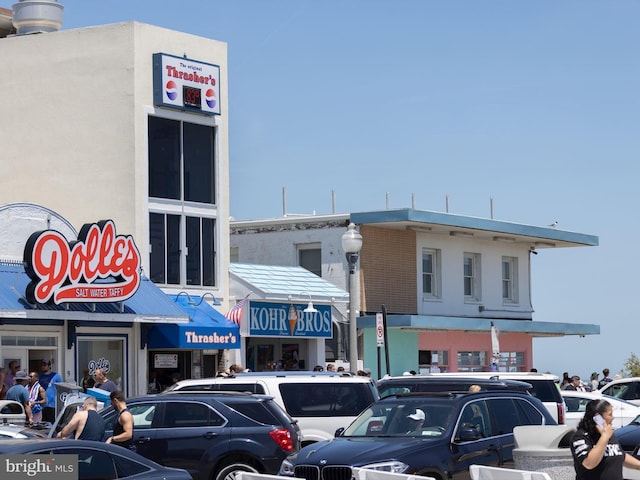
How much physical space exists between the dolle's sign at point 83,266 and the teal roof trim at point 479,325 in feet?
34.2

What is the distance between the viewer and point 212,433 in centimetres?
1761

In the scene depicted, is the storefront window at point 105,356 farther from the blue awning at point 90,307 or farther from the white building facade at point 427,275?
the white building facade at point 427,275

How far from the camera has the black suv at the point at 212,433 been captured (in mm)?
17500

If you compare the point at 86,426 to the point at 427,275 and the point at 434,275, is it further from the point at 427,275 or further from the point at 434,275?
the point at 434,275

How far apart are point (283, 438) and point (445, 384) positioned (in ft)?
12.9

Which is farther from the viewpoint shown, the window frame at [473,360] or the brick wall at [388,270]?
the window frame at [473,360]

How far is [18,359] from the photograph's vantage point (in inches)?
1106

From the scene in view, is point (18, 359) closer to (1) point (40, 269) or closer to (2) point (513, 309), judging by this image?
(1) point (40, 269)

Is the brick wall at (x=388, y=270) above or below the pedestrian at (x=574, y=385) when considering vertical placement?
above

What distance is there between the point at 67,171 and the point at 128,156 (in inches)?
79.3

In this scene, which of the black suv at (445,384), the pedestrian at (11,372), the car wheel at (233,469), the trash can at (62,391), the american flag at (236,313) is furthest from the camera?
the american flag at (236,313)

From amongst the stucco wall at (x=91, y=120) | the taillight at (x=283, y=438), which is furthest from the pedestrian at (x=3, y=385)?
the taillight at (x=283, y=438)

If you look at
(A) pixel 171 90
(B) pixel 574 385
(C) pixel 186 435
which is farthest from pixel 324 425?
(B) pixel 574 385

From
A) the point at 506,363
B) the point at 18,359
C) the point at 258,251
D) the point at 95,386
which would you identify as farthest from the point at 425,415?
the point at 506,363
